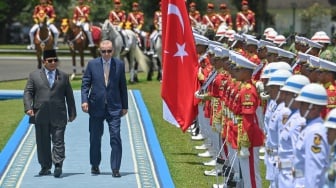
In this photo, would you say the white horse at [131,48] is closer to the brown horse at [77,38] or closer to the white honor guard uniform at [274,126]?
the brown horse at [77,38]

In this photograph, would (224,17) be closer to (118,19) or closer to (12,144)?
(118,19)

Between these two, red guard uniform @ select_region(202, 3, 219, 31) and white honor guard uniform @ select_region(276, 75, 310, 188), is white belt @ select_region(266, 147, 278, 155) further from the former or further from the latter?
red guard uniform @ select_region(202, 3, 219, 31)

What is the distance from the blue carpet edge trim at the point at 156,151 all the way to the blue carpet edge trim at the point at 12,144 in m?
2.41

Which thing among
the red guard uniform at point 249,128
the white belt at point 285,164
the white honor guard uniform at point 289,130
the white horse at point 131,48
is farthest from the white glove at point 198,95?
the white horse at point 131,48

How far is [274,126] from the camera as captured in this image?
9.98m

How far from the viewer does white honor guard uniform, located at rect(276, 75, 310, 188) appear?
9047mm

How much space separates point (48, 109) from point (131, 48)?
18.2 m

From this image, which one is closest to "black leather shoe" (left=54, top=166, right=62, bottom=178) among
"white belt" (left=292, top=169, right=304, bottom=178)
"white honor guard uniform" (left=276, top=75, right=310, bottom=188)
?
"white honor guard uniform" (left=276, top=75, right=310, bottom=188)

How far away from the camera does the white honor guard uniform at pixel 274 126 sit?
986 centimetres

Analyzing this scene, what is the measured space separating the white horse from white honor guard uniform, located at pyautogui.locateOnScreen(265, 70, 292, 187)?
67.6 feet

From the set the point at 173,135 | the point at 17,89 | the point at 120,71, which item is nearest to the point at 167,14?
the point at 120,71

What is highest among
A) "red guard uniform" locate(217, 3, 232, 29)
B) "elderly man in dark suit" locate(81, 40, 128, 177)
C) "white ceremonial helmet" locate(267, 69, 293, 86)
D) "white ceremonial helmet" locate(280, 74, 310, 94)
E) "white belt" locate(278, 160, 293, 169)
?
"white ceremonial helmet" locate(280, 74, 310, 94)

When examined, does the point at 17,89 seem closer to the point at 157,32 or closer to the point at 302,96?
the point at 157,32

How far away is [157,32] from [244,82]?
71.2ft
